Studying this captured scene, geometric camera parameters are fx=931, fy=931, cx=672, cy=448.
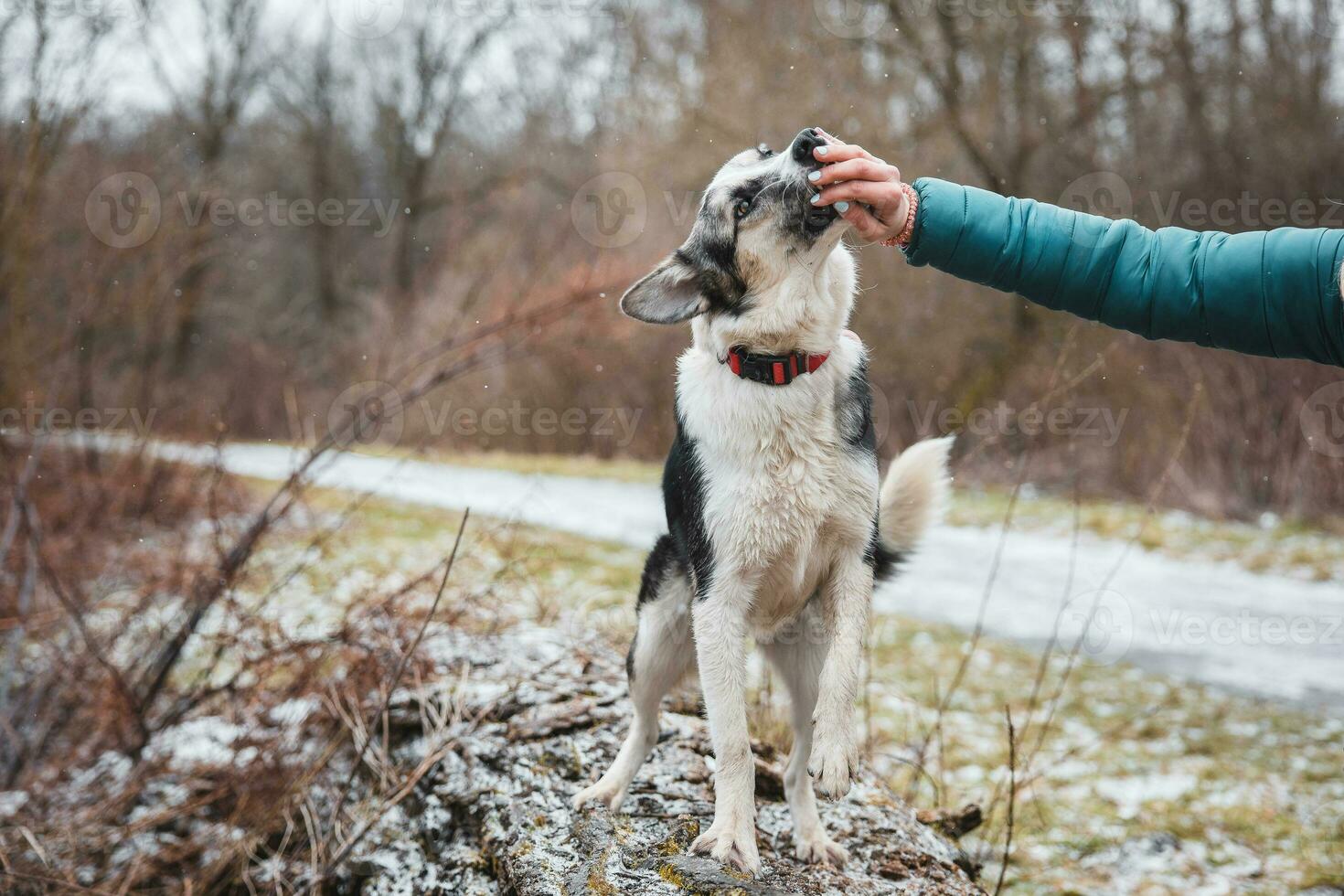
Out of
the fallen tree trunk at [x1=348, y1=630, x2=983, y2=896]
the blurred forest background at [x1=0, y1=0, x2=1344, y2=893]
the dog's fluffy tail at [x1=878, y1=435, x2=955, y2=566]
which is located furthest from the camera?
the blurred forest background at [x1=0, y1=0, x2=1344, y2=893]

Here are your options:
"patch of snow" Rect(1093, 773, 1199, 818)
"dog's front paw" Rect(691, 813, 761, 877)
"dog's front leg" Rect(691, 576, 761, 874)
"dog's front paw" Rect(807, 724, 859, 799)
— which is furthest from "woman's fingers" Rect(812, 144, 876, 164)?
"patch of snow" Rect(1093, 773, 1199, 818)

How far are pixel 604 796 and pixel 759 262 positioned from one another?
5.47 ft

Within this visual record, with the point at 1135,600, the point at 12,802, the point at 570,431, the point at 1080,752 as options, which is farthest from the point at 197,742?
the point at 570,431

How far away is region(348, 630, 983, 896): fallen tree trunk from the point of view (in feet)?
8.43

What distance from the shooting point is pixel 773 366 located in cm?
245

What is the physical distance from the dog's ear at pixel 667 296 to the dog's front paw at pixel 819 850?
5.11 feet

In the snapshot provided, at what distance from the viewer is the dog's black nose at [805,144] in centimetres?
234

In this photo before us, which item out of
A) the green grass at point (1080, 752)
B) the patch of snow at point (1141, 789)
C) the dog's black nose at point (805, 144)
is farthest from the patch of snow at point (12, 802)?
the patch of snow at point (1141, 789)

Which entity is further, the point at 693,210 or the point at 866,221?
the point at 693,210

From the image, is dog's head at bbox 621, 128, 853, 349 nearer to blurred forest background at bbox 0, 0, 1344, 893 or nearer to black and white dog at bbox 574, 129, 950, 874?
black and white dog at bbox 574, 129, 950, 874

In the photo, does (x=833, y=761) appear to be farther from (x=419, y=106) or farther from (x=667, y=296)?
(x=419, y=106)

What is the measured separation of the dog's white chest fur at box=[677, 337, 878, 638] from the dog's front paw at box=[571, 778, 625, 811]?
858mm

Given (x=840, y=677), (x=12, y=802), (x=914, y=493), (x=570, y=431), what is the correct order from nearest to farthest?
(x=840, y=677), (x=914, y=493), (x=12, y=802), (x=570, y=431)

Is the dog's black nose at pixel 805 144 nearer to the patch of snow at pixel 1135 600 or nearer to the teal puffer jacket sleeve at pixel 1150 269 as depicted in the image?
the teal puffer jacket sleeve at pixel 1150 269
